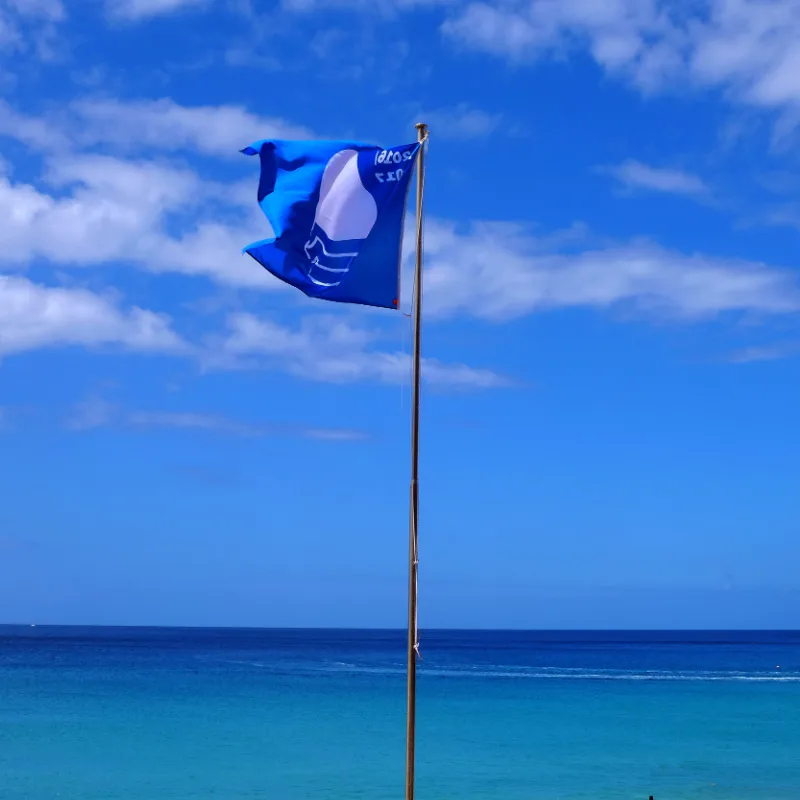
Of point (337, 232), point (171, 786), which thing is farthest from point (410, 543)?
point (171, 786)

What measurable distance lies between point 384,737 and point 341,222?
29.8 meters

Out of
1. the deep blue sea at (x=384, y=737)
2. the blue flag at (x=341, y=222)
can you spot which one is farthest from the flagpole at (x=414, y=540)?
the deep blue sea at (x=384, y=737)

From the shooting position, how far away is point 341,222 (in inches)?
452

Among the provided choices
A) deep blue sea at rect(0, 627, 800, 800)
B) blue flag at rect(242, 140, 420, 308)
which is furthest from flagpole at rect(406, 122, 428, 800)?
deep blue sea at rect(0, 627, 800, 800)

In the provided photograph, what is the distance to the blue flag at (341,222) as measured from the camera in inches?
447

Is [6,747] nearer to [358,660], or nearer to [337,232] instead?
[337,232]

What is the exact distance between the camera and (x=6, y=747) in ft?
114

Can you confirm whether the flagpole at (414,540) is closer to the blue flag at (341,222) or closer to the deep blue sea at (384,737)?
the blue flag at (341,222)

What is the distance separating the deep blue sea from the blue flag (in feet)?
61.5

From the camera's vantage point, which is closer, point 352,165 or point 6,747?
point 352,165

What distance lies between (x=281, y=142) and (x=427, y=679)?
195ft

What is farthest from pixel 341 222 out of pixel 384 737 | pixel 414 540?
pixel 384 737

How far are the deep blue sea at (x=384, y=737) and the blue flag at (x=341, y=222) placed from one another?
1876cm

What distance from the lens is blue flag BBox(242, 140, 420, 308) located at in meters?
11.4
